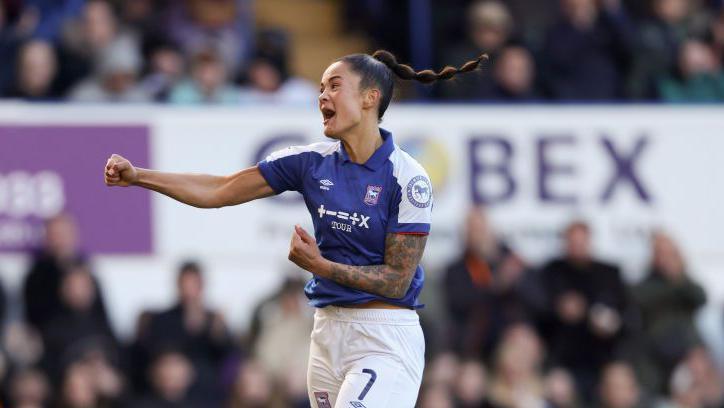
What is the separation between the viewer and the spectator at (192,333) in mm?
12953

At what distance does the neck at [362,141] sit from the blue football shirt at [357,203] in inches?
1.2

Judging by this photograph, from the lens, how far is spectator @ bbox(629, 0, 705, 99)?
597 inches

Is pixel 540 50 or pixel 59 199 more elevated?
pixel 540 50

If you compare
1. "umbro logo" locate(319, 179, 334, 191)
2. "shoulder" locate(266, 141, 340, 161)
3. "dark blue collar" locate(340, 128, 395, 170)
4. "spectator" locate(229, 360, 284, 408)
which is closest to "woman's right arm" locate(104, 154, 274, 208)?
"shoulder" locate(266, 141, 340, 161)

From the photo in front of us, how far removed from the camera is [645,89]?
49.6ft

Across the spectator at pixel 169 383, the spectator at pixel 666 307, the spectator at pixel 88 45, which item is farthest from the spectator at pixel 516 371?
Answer: the spectator at pixel 88 45

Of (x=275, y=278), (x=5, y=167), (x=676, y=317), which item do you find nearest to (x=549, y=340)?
(x=676, y=317)

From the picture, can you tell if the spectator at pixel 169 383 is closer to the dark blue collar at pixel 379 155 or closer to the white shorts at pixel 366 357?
the white shorts at pixel 366 357

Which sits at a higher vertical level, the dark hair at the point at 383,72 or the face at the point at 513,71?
the face at the point at 513,71

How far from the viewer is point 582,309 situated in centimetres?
1384

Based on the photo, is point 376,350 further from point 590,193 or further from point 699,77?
point 699,77

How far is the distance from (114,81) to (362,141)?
6614 millimetres

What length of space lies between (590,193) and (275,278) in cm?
290

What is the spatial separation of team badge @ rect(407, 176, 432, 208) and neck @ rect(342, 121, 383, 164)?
244 mm
